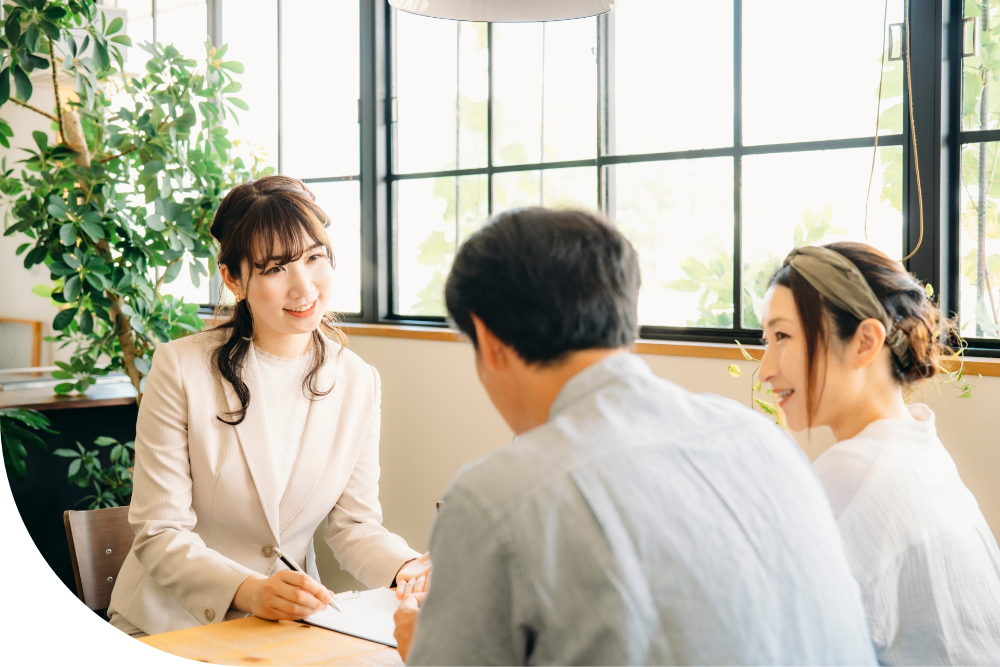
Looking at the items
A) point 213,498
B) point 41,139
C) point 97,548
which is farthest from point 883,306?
point 41,139

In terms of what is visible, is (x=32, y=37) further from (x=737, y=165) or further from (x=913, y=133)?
(x=913, y=133)

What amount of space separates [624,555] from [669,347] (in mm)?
1807

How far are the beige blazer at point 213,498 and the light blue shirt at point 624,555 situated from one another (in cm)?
101

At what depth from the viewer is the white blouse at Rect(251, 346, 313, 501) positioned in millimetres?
1783

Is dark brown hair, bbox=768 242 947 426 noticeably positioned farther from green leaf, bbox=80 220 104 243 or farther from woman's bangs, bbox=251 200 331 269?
green leaf, bbox=80 220 104 243

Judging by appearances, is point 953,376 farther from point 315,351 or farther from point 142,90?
point 142,90

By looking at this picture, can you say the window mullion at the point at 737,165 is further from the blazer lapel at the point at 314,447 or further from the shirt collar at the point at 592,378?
the shirt collar at the point at 592,378

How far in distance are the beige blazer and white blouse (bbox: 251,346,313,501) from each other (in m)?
0.02

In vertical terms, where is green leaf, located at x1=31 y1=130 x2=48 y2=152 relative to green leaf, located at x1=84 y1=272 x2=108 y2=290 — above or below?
above

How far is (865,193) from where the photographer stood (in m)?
2.20

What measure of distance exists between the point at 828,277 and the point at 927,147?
1007 mm

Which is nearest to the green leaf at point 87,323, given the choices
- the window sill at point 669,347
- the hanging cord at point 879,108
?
the window sill at point 669,347

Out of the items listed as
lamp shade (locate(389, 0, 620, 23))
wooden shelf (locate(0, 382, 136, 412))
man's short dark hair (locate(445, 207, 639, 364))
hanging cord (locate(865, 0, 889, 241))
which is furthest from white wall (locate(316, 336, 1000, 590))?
man's short dark hair (locate(445, 207, 639, 364))

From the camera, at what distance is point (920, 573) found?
40.8 inches
